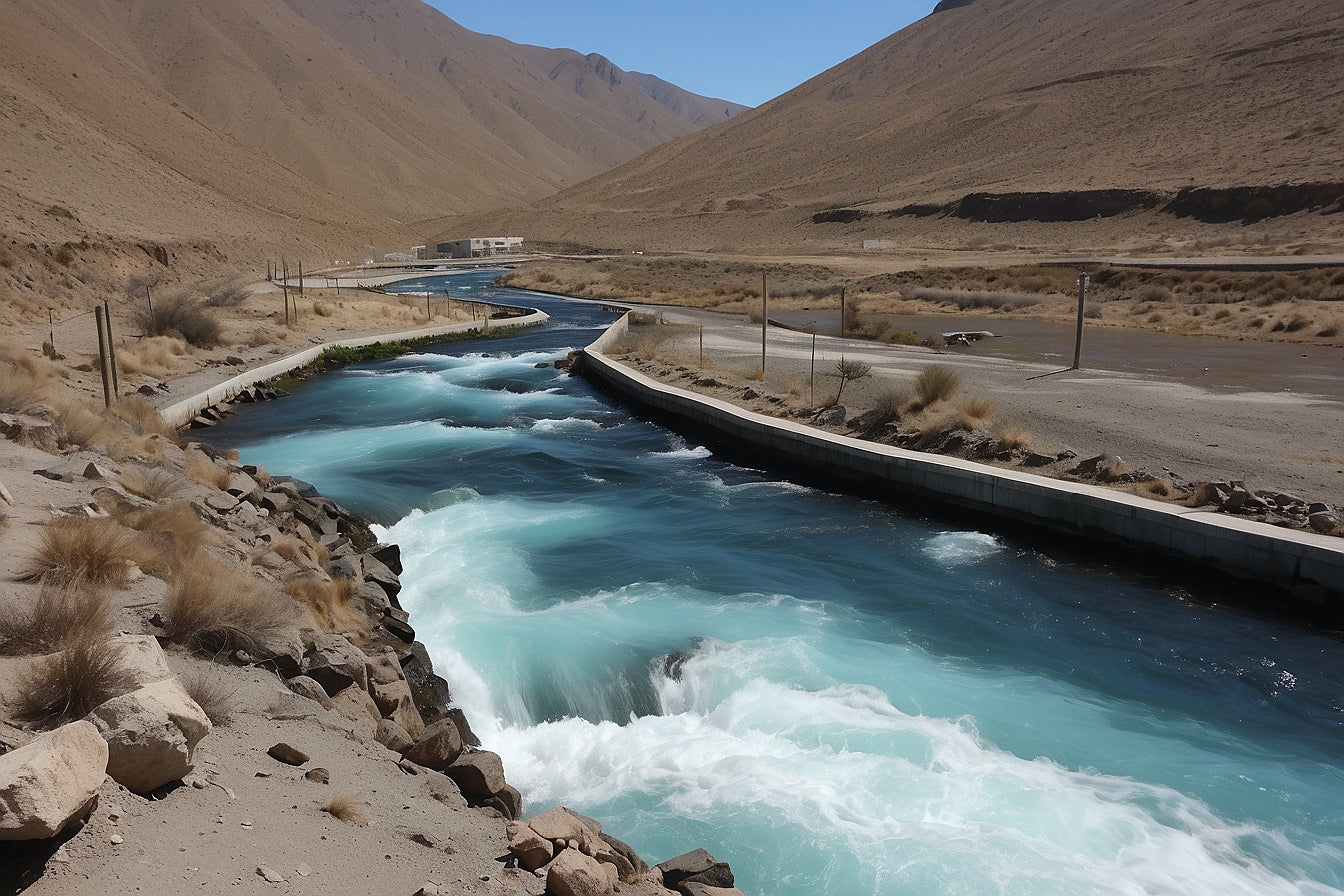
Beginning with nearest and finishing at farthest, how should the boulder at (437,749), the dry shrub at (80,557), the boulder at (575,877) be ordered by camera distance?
the boulder at (575,877) → the boulder at (437,749) → the dry shrub at (80,557)

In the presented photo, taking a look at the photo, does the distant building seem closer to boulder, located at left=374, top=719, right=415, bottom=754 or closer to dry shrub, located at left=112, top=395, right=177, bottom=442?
dry shrub, located at left=112, top=395, right=177, bottom=442

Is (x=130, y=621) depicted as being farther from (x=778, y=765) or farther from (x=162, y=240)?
(x=162, y=240)

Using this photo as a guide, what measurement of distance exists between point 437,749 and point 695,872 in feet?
5.98

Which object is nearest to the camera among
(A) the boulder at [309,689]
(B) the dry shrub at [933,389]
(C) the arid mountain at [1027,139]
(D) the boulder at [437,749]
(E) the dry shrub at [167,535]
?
(D) the boulder at [437,749]

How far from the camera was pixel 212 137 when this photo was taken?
96.1m

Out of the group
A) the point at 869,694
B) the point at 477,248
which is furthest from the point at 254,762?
the point at 477,248

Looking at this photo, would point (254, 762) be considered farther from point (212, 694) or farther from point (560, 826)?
point (560, 826)

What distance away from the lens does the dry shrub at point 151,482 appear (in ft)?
34.8

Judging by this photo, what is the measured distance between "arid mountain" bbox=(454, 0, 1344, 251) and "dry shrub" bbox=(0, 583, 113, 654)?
70136mm

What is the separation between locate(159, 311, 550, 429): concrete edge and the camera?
21.0m

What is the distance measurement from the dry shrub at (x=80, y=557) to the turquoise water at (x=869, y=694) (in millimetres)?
3455

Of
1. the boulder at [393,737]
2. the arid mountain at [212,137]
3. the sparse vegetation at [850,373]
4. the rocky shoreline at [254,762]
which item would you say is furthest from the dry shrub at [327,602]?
the arid mountain at [212,137]

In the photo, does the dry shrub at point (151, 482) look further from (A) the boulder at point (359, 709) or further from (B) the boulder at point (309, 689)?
(B) the boulder at point (309, 689)

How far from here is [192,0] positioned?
168 metres
